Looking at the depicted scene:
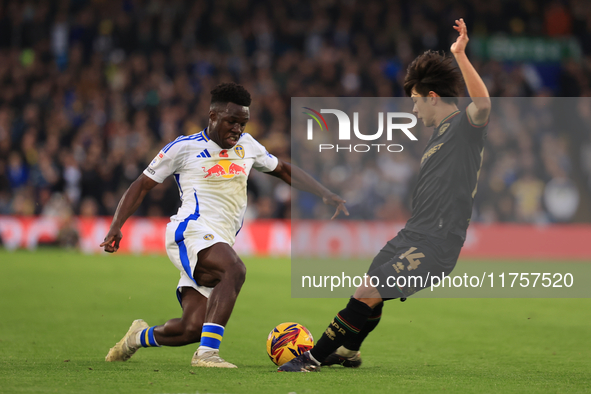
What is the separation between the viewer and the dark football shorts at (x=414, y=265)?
5191mm

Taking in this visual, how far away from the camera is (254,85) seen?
848 inches

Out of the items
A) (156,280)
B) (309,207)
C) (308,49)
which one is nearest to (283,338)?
(156,280)

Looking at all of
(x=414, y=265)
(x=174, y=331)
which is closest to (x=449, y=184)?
(x=414, y=265)

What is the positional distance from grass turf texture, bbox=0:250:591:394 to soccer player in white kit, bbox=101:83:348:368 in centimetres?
30

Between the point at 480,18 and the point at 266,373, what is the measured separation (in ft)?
68.0

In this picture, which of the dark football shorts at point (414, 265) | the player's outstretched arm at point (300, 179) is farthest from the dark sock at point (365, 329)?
the player's outstretched arm at point (300, 179)

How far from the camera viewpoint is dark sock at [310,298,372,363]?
5.34 m

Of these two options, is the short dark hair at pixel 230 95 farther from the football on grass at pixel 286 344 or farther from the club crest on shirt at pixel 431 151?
the football on grass at pixel 286 344

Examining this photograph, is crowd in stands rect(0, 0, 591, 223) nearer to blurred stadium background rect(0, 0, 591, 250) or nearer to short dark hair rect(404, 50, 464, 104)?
blurred stadium background rect(0, 0, 591, 250)

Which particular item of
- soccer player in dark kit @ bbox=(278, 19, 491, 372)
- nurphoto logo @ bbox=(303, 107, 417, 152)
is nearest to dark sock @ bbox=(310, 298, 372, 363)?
soccer player in dark kit @ bbox=(278, 19, 491, 372)

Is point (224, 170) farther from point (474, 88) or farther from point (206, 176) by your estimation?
point (474, 88)

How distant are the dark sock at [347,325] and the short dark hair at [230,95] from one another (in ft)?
6.14

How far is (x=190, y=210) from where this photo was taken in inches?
239

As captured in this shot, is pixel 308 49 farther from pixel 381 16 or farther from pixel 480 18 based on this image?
pixel 480 18
